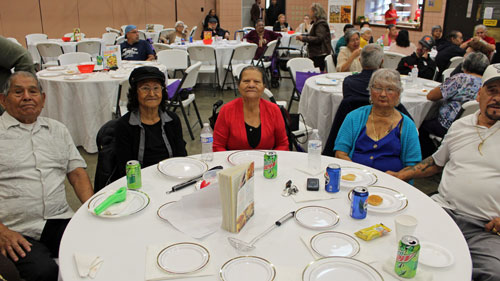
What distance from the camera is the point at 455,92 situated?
12.0 feet

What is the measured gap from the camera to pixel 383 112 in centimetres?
255

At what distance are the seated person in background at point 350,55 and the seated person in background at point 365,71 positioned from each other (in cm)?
193

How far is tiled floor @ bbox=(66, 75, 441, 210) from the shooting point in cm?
372

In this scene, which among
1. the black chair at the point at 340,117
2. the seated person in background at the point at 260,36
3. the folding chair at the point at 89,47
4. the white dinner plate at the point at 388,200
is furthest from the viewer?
the seated person in background at the point at 260,36

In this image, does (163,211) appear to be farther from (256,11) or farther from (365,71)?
(256,11)

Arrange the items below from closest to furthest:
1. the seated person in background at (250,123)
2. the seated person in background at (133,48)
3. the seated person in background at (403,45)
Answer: the seated person in background at (250,123) < the seated person in background at (133,48) < the seated person in background at (403,45)

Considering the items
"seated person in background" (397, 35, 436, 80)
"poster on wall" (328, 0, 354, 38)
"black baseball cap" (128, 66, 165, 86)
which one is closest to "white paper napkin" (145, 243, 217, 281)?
"black baseball cap" (128, 66, 165, 86)

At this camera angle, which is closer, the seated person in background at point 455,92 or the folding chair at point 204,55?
the seated person in background at point 455,92

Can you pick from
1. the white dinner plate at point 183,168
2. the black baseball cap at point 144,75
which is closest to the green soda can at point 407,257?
the white dinner plate at point 183,168

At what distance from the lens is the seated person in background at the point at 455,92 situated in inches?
141

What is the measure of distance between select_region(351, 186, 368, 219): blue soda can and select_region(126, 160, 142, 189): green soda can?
100cm

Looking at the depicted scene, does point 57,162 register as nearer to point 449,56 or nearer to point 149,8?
point 449,56

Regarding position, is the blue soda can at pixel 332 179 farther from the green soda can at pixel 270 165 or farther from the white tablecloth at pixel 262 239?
the green soda can at pixel 270 165

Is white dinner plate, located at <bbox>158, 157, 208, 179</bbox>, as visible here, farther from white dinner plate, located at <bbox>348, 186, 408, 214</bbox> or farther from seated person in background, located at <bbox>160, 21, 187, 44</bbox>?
seated person in background, located at <bbox>160, 21, 187, 44</bbox>
